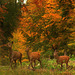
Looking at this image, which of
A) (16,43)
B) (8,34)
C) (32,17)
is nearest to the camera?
(32,17)

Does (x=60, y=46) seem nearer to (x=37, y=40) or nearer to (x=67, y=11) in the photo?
(x=37, y=40)

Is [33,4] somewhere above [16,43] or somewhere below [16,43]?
above

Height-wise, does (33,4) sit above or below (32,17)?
above

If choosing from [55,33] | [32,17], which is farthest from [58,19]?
[32,17]

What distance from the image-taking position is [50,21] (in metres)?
10.5

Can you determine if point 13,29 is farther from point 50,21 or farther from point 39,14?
point 50,21

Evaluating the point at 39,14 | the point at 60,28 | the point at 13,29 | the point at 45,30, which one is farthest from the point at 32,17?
the point at 13,29

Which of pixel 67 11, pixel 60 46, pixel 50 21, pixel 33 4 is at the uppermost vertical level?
pixel 33 4

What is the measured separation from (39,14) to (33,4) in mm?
1426

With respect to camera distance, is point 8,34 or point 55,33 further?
point 8,34

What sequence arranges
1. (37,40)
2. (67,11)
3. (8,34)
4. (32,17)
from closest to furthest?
1. (67,11)
2. (37,40)
3. (32,17)
4. (8,34)

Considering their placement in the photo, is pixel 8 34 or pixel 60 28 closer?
pixel 60 28

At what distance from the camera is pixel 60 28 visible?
10609 mm

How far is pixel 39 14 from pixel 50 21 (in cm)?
172
